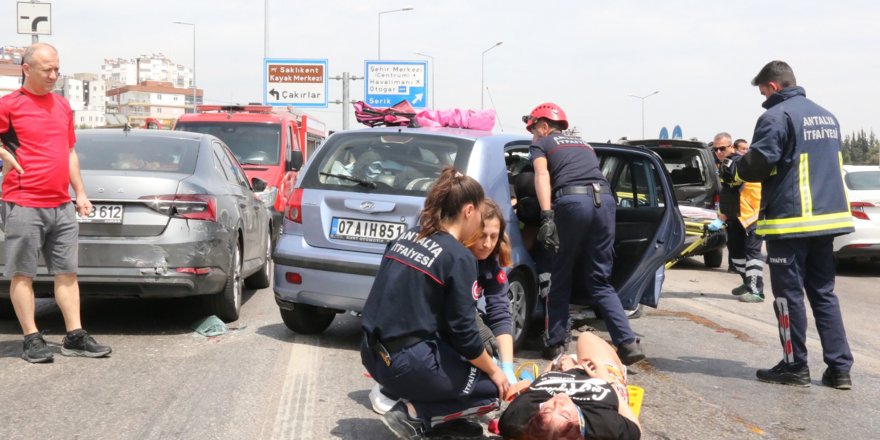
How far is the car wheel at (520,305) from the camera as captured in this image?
21.1ft

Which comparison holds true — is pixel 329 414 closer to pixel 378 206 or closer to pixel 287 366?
pixel 287 366

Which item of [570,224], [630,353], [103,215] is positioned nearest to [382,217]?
[570,224]

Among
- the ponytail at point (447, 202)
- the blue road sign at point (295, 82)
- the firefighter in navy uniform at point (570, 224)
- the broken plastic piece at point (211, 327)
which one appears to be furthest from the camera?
the blue road sign at point (295, 82)

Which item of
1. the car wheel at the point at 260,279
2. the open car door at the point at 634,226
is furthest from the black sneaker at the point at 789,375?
the car wheel at the point at 260,279

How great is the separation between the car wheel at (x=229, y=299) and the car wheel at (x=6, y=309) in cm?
155

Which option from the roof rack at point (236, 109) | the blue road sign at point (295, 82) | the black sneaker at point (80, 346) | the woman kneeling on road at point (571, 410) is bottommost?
the black sneaker at point (80, 346)

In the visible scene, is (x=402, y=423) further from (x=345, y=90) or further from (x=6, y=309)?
(x=345, y=90)

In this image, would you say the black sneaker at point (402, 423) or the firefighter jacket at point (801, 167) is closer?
the black sneaker at point (402, 423)

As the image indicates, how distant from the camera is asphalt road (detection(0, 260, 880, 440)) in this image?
15.3 ft

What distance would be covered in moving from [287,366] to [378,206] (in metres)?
1.20

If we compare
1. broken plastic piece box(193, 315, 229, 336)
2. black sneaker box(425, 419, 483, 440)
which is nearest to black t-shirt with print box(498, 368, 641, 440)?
black sneaker box(425, 419, 483, 440)

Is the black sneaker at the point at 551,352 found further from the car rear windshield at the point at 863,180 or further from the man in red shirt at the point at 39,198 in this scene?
the car rear windshield at the point at 863,180

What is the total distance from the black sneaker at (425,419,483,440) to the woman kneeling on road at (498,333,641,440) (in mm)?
318

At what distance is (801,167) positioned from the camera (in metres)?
5.91
